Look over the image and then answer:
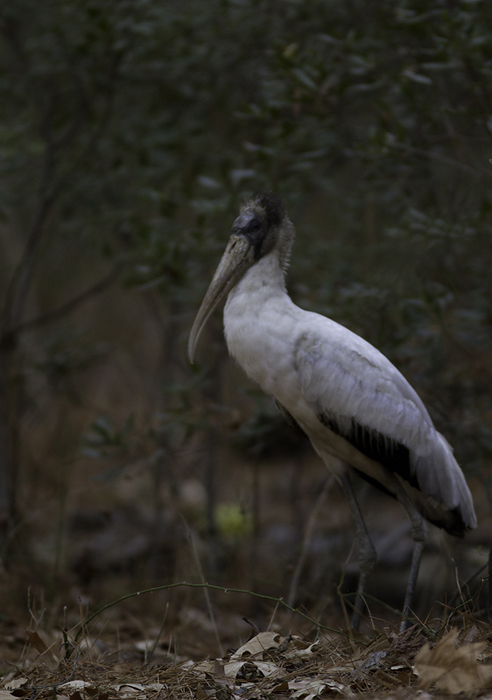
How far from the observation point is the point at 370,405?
3.61 m

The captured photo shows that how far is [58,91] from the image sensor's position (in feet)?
20.4

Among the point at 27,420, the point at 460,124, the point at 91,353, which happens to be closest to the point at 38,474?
the point at 27,420

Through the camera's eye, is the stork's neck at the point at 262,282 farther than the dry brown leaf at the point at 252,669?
Yes

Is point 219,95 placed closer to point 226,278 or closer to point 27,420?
point 226,278

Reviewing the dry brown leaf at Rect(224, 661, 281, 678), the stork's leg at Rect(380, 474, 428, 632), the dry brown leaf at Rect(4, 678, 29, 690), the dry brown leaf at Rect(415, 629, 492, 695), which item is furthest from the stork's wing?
the dry brown leaf at Rect(4, 678, 29, 690)

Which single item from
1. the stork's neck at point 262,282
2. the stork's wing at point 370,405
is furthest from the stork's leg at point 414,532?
the stork's neck at point 262,282

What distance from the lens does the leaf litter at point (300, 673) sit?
230cm

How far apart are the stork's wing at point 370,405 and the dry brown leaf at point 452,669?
1375 mm

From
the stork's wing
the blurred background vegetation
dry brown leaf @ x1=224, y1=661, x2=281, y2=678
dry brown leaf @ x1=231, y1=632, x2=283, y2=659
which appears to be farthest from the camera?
the blurred background vegetation

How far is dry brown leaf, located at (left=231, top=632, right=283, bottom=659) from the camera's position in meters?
3.00

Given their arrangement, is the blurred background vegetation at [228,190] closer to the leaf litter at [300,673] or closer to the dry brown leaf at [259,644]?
the dry brown leaf at [259,644]

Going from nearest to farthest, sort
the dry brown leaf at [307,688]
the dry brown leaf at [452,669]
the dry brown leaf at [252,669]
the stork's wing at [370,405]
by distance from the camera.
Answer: the dry brown leaf at [452,669] < the dry brown leaf at [307,688] < the dry brown leaf at [252,669] < the stork's wing at [370,405]

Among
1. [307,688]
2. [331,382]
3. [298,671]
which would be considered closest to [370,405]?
[331,382]

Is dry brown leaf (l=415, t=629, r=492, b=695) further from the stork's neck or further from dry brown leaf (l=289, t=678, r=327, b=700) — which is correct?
the stork's neck
